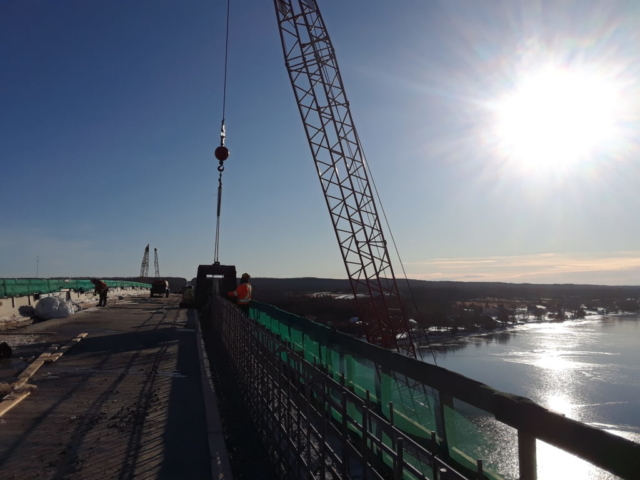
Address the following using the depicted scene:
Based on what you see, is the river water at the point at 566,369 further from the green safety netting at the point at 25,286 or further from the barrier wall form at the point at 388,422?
the green safety netting at the point at 25,286

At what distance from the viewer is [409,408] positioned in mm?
4621

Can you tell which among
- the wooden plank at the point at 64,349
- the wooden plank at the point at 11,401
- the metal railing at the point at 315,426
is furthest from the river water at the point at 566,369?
the wooden plank at the point at 64,349

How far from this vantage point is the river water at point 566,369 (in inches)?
783

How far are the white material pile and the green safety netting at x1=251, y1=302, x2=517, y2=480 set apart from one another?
1637cm

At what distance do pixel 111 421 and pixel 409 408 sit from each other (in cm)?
419

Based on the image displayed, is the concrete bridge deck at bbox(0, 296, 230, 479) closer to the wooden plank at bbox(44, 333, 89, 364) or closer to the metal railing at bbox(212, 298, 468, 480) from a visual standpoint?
the wooden plank at bbox(44, 333, 89, 364)

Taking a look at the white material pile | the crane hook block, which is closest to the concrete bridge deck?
the white material pile

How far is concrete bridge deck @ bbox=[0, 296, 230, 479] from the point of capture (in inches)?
201

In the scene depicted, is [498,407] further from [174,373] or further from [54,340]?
[54,340]

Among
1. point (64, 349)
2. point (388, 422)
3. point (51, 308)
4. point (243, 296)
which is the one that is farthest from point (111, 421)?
point (51, 308)

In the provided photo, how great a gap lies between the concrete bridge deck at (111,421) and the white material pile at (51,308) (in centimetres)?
836

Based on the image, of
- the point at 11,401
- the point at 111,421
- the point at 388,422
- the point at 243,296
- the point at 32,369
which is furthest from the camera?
the point at 243,296

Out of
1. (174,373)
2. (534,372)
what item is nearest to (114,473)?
(174,373)

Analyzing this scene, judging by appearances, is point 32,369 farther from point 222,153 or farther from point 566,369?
point 566,369
